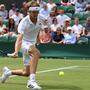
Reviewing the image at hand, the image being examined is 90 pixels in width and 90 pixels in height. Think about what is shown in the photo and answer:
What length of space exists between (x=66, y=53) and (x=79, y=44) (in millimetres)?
735

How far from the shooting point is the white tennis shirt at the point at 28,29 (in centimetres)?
899

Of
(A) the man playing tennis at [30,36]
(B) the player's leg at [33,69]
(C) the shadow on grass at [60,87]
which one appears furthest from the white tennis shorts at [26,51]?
(C) the shadow on grass at [60,87]

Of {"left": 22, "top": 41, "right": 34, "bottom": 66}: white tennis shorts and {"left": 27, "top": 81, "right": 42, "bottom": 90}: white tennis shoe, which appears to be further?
{"left": 22, "top": 41, "right": 34, "bottom": 66}: white tennis shorts

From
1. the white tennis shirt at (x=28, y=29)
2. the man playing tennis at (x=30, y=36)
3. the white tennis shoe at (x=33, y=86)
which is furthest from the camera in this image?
the white tennis shirt at (x=28, y=29)

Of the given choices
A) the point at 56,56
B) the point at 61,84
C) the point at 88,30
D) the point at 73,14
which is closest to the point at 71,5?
the point at 73,14

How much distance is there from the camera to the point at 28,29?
9.05 m

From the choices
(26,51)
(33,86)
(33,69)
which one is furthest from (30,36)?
(33,86)

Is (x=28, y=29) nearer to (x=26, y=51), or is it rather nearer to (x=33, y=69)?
(x=26, y=51)

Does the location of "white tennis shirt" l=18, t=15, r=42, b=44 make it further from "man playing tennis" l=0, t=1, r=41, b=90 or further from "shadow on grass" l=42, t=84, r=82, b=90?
"shadow on grass" l=42, t=84, r=82, b=90

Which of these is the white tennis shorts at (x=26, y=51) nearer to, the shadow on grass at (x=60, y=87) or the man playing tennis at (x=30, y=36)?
the man playing tennis at (x=30, y=36)

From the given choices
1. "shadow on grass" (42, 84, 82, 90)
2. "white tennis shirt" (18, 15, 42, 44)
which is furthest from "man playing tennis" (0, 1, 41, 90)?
"shadow on grass" (42, 84, 82, 90)

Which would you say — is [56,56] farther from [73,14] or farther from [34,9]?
[34,9]

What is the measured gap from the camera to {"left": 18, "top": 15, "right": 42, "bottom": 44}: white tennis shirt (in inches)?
354

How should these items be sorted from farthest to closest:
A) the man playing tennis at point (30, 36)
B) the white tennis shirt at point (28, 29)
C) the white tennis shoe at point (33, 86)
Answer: the white tennis shirt at point (28, 29), the man playing tennis at point (30, 36), the white tennis shoe at point (33, 86)
